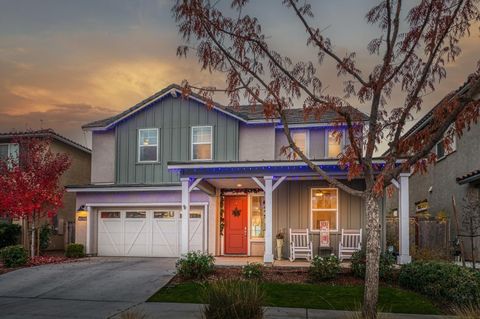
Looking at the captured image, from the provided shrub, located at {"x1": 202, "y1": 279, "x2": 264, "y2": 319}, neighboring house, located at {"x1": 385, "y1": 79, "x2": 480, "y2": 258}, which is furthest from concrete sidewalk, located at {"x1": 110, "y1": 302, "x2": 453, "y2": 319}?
neighboring house, located at {"x1": 385, "y1": 79, "x2": 480, "y2": 258}

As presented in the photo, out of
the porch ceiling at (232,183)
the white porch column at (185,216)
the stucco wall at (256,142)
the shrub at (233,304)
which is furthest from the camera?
the stucco wall at (256,142)

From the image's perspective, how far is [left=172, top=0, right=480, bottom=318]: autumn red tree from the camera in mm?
9250

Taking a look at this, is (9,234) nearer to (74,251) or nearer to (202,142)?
(74,251)

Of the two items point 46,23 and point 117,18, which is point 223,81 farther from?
point 46,23

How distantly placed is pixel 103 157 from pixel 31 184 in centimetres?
368

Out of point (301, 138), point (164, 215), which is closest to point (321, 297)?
point (301, 138)

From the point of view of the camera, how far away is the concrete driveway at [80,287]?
1140 cm

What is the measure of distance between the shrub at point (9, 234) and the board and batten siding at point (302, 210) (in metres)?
12.6

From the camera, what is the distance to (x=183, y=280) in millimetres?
14672


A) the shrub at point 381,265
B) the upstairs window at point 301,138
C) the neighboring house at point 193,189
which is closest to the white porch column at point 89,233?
the neighboring house at point 193,189

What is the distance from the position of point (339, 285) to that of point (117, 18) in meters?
9.36

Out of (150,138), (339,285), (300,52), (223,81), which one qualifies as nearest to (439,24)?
(300,52)

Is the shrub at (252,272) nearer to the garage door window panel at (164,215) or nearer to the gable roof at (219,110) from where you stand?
the gable roof at (219,110)

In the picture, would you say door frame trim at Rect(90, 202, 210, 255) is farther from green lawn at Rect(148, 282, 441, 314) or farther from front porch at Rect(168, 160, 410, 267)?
green lawn at Rect(148, 282, 441, 314)
